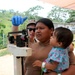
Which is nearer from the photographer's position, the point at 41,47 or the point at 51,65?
the point at 51,65

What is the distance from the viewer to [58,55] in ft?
3.20

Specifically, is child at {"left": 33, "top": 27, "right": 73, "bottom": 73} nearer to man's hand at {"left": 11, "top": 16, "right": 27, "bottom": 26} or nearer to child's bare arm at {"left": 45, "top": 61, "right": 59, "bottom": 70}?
child's bare arm at {"left": 45, "top": 61, "right": 59, "bottom": 70}

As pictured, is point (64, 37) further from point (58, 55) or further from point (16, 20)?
point (16, 20)

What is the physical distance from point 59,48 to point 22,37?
0.32 m

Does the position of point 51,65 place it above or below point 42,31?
below

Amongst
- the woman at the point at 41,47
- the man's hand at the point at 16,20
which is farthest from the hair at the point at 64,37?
the man's hand at the point at 16,20

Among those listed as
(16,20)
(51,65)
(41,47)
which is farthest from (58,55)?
(16,20)

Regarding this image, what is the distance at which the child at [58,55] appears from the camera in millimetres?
974

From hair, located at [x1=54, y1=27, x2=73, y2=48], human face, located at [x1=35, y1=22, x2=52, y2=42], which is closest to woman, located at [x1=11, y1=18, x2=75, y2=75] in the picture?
human face, located at [x1=35, y1=22, x2=52, y2=42]

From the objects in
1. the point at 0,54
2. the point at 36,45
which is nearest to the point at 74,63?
the point at 36,45

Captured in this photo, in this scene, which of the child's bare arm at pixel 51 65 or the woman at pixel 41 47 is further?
the woman at pixel 41 47

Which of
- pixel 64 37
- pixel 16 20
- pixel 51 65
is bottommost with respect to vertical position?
pixel 51 65

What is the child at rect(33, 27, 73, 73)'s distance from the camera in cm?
97

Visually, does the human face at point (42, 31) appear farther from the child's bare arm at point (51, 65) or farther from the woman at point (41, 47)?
the child's bare arm at point (51, 65)
